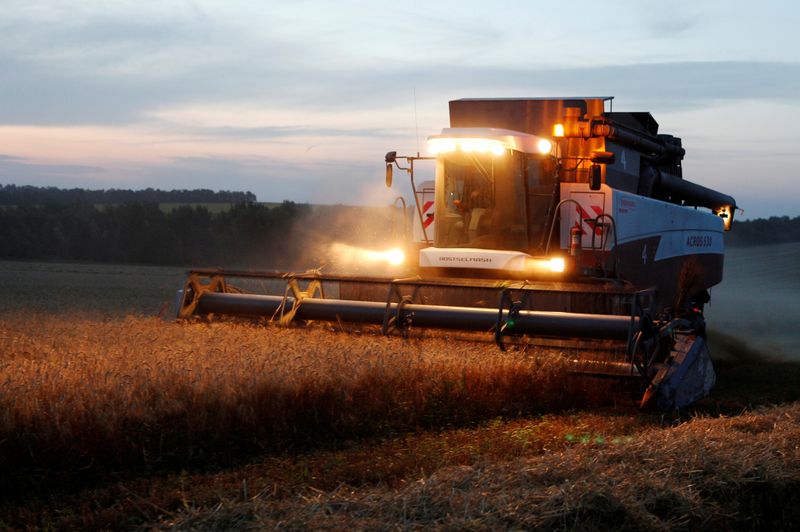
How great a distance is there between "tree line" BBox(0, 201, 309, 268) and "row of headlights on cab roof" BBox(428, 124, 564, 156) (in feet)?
102

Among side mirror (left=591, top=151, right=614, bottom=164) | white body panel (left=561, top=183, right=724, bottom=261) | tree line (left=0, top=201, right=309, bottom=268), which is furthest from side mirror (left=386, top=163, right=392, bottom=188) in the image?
tree line (left=0, top=201, right=309, bottom=268)

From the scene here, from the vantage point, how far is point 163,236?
42156 millimetres

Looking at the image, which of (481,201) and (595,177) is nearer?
(595,177)

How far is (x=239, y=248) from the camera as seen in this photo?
41094 mm

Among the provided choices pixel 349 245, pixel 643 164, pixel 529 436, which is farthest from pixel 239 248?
pixel 529 436

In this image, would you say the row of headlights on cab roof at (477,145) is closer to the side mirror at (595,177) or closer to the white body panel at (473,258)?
the side mirror at (595,177)

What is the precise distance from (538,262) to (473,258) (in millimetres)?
677

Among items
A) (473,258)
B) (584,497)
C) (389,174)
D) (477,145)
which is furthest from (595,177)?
(584,497)

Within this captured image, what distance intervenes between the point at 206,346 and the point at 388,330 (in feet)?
5.77

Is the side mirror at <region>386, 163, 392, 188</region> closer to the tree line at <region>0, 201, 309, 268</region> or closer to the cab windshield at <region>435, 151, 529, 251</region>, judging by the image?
the cab windshield at <region>435, 151, 529, 251</region>

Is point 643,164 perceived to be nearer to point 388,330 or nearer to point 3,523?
point 388,330

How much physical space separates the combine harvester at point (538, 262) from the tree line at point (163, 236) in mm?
30388

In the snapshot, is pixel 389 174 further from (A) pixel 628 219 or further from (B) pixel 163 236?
(B) pixel 163 236

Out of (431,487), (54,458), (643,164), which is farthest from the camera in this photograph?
(643,164)
